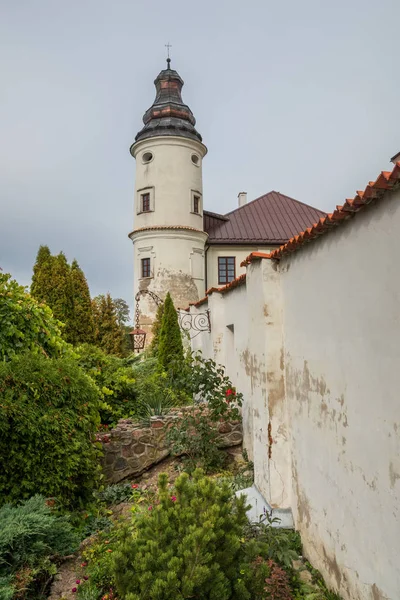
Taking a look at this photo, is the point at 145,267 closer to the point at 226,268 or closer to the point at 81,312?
the point at 226,268

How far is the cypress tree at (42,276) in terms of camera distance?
1391 cm

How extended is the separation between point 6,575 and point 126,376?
450 centimetres

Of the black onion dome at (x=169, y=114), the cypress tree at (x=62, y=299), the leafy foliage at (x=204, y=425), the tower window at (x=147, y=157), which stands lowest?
the leafy foliage at (x=204, y=425)

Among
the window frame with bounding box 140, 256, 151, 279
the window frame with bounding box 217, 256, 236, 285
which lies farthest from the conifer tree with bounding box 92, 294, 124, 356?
the window frame with bounding box 217, 256, 236, 285

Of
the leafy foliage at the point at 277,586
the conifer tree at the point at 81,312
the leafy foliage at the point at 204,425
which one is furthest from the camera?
the conifer tree at the point at 81,312

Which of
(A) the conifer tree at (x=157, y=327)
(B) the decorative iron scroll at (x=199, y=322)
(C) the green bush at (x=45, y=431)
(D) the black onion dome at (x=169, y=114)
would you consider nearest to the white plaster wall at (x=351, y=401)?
(C) the green bush at (x=45, y=431)

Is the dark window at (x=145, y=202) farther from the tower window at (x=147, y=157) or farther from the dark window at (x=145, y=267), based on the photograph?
the dark window at (x=145, y=267)

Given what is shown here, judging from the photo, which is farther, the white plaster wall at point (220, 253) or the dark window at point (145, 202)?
the white plaster wall at point (220, 253)

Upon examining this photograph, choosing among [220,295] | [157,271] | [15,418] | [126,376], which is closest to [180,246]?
[157,271]

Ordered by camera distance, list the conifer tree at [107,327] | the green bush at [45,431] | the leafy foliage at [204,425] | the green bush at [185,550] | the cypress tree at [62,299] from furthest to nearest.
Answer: the conifer tree at [107,327] < the cypress tree at [62,299] < the leafy foliage at [204,425] < the green bush at [45,431] < the green bush at [185,550]

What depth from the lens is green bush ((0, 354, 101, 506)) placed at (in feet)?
15.4

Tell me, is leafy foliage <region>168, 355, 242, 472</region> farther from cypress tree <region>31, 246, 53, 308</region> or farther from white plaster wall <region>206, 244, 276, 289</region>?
white plaster wall <region>206, 244, 276, 289</region>

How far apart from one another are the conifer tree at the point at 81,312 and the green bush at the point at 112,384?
5856mm

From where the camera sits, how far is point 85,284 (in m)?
15.1
